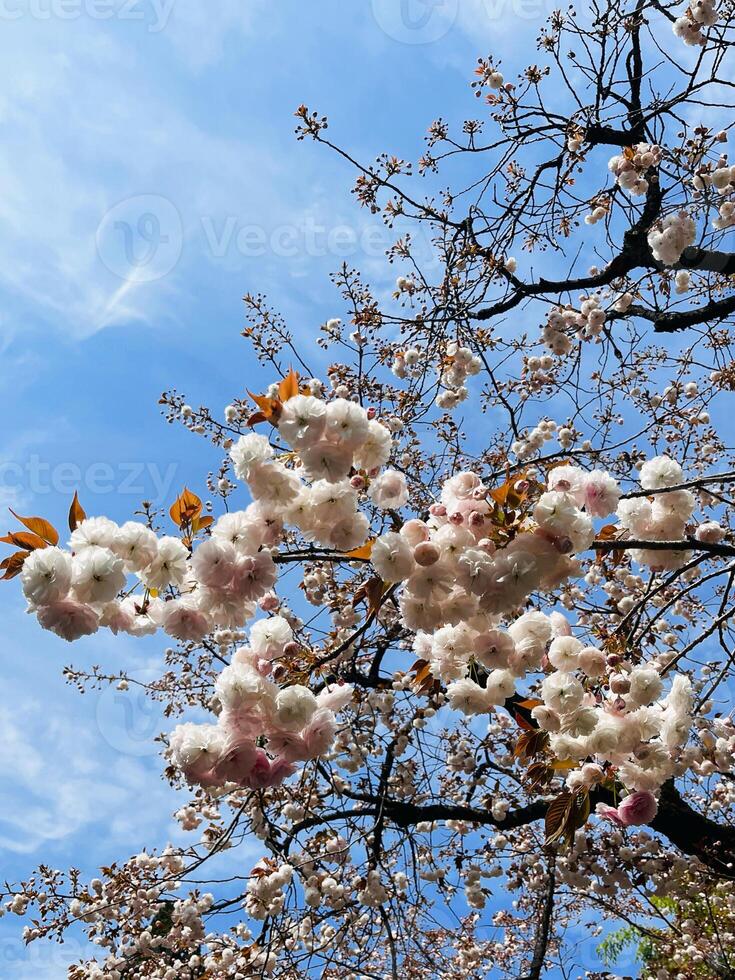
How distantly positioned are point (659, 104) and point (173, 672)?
494 cm

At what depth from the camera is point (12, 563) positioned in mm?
1659

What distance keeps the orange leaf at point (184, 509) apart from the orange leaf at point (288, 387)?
0.36 m

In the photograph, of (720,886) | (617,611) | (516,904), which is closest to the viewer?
(617,611)

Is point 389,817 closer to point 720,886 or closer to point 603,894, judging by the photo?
point 603,894

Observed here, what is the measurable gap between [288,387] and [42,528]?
68 cm

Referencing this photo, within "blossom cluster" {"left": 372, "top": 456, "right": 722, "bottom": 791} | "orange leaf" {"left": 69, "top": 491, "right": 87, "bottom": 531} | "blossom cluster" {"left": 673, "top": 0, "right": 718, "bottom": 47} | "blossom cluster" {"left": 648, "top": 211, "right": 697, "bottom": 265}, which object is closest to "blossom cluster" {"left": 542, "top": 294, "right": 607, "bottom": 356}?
"blossom cluster" {"left": 648, "top": 211, "right": 697, "bottom": 265}

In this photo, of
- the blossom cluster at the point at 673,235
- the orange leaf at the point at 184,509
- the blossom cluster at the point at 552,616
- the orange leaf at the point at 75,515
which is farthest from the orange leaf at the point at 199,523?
the blossom cluster at the point at 673,235

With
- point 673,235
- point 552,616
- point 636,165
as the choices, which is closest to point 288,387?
point 552,616

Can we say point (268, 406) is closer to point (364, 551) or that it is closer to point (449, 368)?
point (364, 551)

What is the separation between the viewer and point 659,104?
3621mm

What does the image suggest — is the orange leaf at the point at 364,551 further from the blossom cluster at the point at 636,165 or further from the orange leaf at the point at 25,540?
the blossom cluster at the point at 636,165

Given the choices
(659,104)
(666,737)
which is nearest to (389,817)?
(666,737)

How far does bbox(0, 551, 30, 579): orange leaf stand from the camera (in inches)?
65.1

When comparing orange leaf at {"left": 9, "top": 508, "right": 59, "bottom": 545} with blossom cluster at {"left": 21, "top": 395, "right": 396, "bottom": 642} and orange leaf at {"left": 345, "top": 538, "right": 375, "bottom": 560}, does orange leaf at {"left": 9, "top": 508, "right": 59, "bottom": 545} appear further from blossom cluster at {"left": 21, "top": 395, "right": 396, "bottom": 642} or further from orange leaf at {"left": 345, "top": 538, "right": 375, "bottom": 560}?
orange leaf at {"left": 345, "top": 538, "right": 375, "bottom": 560}
